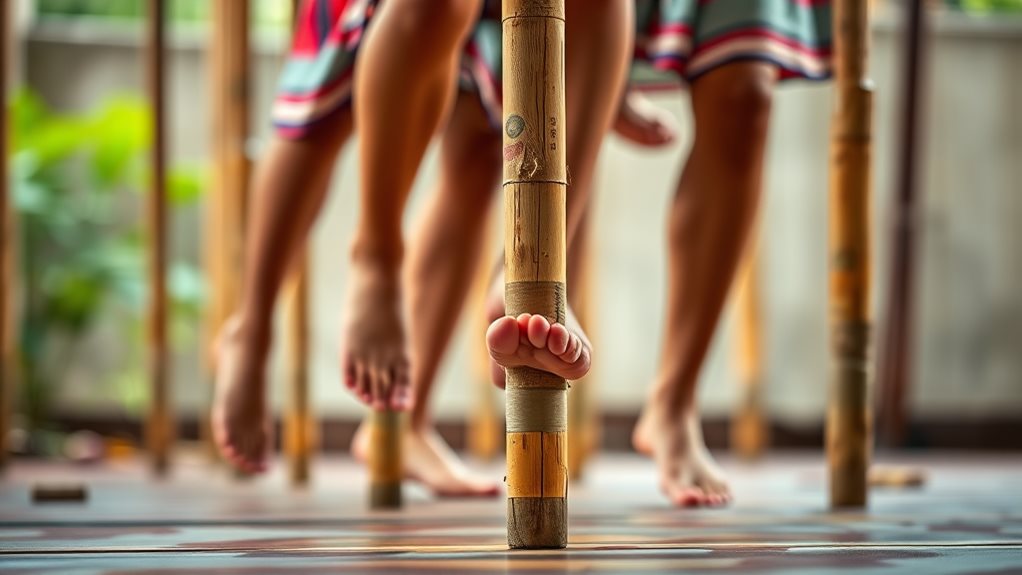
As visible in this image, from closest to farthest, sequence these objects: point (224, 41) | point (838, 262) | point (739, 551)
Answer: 1. point (739, 551)
2. point (838, 262)
3. point (224, 41)

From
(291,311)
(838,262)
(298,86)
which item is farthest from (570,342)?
(291,311)

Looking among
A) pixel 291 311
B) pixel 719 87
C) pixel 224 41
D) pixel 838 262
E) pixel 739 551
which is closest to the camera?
pixel 739 551

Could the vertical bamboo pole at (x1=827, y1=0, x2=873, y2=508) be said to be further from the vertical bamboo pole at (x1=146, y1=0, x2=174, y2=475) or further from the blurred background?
the blurred background

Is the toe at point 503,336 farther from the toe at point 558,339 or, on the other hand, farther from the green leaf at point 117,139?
the green leaf at point 117,139

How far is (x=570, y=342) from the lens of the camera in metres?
0.86

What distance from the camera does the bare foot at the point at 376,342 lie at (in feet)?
4.43

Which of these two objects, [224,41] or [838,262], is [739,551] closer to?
[838,262]

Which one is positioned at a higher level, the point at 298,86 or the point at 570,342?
the point at 298,86

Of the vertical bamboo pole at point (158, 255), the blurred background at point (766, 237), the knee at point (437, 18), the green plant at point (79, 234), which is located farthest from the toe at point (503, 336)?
the blurred background at point (766, 237)

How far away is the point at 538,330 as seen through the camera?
0.85 metres

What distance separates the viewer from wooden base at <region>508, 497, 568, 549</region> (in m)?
0.86

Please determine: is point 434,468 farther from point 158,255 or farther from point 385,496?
point 158,255

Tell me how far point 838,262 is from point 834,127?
129 mm

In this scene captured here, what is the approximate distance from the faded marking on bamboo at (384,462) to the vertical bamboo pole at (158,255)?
1.10 m
